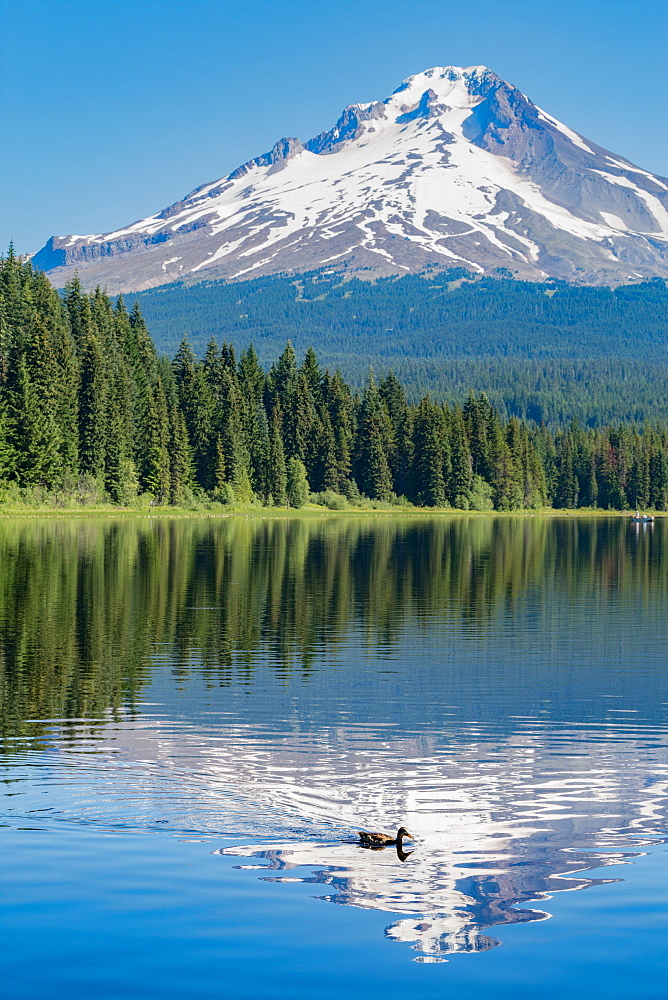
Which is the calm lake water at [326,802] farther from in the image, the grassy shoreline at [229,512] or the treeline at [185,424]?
the treeline at [185,424]

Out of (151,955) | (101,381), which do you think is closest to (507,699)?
(151,955)

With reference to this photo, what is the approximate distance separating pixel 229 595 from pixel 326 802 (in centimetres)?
3233

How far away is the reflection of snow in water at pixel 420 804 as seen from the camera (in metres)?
15.7

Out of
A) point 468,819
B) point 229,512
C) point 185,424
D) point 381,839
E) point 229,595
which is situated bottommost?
point 468,819

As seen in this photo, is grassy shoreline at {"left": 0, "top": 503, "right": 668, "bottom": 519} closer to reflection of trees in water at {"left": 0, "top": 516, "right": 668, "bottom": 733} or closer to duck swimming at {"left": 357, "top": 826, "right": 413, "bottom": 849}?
reflection of trees in water at {"left": 0, "top": 516, "right": 668, "bottom": 733}

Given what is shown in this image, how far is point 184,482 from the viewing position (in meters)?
151

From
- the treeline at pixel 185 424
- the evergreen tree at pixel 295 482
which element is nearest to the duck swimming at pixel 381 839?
the treeline at pixel 185 424

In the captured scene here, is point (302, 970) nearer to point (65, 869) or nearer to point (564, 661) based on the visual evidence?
point (65, 869)

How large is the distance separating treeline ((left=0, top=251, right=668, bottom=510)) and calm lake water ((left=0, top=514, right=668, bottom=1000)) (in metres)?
77.5

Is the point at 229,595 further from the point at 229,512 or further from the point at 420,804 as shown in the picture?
the point at 229,512

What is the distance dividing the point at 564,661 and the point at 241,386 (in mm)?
136707

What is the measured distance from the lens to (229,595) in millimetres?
51656

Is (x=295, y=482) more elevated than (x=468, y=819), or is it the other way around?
(x=295, y=482)

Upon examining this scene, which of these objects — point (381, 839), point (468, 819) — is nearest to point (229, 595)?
point (468, 819)
